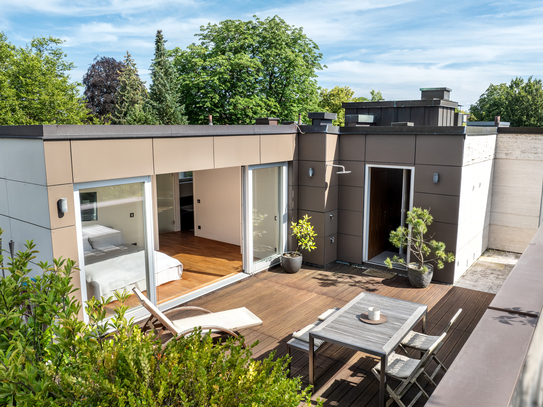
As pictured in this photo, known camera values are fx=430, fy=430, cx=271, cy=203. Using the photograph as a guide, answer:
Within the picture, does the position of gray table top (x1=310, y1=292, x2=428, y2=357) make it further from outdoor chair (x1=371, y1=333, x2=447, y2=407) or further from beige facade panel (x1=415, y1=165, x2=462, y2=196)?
beige facade panel (x1=415, y1=165, x2=462, y2=196)

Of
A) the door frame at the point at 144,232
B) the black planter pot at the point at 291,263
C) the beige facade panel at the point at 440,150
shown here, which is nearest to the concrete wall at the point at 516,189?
the beige facade panel at the point at 440,150

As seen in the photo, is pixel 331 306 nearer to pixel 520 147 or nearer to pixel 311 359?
pixel 311 359

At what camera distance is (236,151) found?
801 cm

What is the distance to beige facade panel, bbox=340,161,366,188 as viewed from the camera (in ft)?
30.5

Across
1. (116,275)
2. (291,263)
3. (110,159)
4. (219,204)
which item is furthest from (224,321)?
(219,204)

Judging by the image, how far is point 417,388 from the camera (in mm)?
5113

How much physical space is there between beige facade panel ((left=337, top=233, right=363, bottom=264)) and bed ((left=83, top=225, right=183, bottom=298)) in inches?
183

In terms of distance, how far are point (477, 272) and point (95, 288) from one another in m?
7.69

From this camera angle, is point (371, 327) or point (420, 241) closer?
point (371, 327)

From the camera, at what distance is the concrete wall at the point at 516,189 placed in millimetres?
10211

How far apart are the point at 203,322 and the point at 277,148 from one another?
4.25 meters

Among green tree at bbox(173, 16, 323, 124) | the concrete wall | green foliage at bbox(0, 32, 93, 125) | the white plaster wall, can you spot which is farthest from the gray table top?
green foliage at bbox(0, 32, 93, 125)

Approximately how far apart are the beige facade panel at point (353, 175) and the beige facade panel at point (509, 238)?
4216 mm

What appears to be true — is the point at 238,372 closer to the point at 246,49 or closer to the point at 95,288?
the point at 95,288
